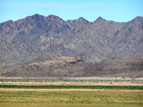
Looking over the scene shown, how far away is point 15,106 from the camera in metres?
55.9

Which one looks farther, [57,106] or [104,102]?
[104,102]

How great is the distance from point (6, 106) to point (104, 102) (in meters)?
16.0

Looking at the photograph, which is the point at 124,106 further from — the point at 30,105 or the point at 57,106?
the point at 30,105

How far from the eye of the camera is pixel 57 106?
56.7m

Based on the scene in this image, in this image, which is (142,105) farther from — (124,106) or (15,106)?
(15,106)

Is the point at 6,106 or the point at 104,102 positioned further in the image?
the point at 104,102

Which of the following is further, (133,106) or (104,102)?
(104,102)

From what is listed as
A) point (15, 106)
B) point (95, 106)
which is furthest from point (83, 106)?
point (15, 106)

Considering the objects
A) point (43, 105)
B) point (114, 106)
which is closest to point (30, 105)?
point (43, 105)

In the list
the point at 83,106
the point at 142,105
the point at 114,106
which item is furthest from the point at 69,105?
the point at 142,105

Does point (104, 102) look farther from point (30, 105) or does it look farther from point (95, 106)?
point (30, 105)

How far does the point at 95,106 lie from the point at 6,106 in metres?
12.2

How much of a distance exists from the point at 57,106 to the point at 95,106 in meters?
5.31

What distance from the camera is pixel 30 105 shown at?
57.2 metres
